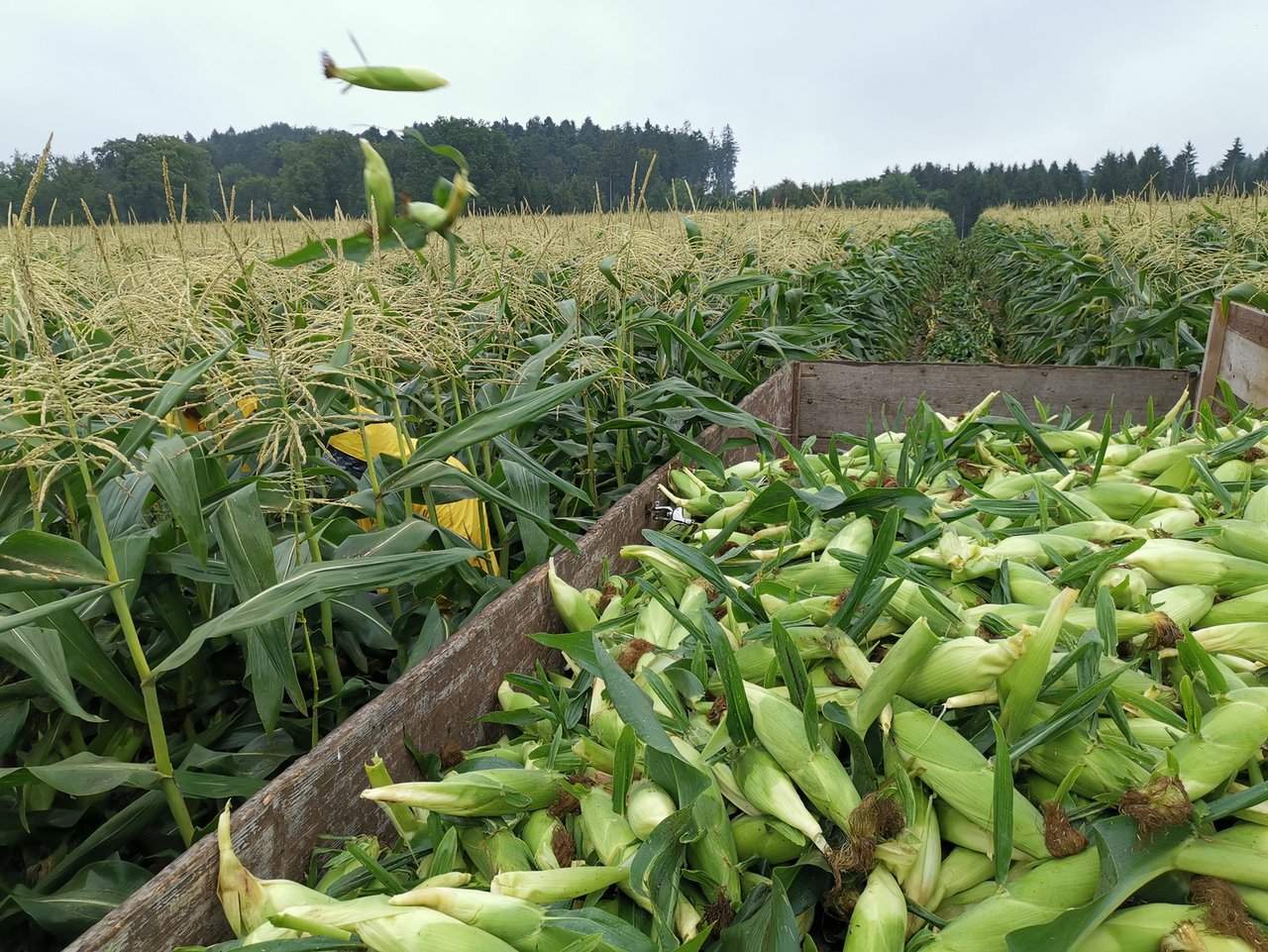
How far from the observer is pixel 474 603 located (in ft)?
6.74

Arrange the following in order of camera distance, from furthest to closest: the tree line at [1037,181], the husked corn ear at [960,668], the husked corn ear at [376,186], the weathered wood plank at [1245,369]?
1. the tree line at [1037,181]
2. the weathered wood plank at [1245,369]
3. the husked corn ear at [376,186]
4. the husked corn ear at [960,668]

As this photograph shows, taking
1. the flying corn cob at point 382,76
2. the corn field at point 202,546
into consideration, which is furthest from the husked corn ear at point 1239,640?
the flying corn cob at point 382,76

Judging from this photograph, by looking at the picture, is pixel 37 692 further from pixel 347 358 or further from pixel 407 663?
pixel 347 358

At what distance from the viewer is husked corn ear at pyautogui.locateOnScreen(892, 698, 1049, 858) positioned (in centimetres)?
86

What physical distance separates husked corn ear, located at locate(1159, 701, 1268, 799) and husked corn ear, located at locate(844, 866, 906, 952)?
318 millimetres

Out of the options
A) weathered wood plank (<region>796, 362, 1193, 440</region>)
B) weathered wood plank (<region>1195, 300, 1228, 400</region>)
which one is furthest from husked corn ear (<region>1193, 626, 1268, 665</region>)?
weathered wood plank (<region>1195, 300, 1228, 400</region>)

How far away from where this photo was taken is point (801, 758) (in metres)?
0.94

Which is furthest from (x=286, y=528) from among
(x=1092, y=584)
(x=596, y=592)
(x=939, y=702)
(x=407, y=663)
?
(x=1092, y=584)

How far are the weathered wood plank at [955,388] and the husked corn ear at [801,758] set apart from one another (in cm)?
272

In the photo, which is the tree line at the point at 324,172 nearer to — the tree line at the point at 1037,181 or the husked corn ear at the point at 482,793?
the husked corn ear at the point at 482,793

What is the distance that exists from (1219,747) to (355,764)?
3.50 feet

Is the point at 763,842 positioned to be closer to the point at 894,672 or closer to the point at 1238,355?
the point at 894,672

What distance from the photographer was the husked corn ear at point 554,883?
88 centimetres

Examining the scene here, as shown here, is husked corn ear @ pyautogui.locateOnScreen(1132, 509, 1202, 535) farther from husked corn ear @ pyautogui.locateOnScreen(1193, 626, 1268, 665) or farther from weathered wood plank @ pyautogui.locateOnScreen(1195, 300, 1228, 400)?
weathered wood plank @ pyautogui.locateOnScreen(1195, 300, 1228, 400)
